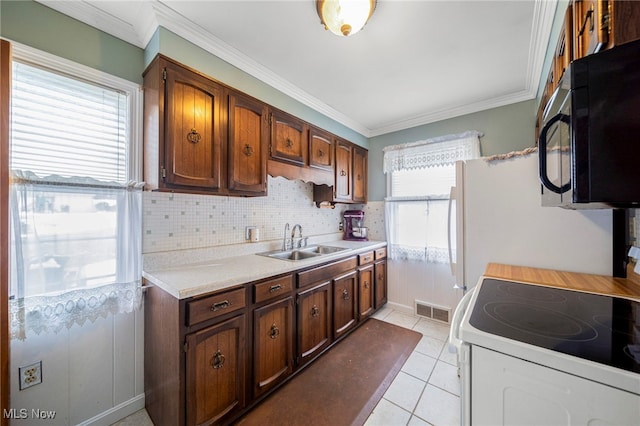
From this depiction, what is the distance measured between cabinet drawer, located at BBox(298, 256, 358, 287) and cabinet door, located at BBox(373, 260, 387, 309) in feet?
1.81

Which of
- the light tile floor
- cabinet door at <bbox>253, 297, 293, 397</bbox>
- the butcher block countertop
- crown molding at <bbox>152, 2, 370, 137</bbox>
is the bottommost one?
the light tile floor

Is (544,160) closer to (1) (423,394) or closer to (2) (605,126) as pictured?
(2) (605,126)

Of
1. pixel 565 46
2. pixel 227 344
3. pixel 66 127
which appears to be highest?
pixel 565 46

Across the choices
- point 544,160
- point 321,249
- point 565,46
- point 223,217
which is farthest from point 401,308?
point 565,46

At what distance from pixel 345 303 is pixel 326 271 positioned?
51 cm

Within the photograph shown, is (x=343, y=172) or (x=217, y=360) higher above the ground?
(x=343, y=172)

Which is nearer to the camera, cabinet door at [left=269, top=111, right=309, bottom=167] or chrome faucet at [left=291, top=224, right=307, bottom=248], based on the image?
cabinet door at [left=269, top=111, right=309, bottom=167]

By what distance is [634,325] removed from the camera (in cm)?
74

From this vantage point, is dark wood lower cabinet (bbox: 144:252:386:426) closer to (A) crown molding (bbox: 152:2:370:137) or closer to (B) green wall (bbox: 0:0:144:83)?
(B) green wall (bbox: 0:0:144:83)

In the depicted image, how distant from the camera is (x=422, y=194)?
111 inches

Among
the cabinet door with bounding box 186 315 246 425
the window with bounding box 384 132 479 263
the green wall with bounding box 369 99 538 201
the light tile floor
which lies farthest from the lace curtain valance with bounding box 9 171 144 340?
the green wall with bounding box 369 99 538 201

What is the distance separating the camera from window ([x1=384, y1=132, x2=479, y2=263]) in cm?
260

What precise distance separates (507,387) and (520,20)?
1.96m

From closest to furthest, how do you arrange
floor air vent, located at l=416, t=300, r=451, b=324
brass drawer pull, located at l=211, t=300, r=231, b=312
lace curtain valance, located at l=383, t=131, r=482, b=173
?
brass drawer pull, located at l=211, t=300, r=231, b=312
lace curtain valance, located at l=383, t=131, r=482, b=173
floor air vent, located at l=416, t=300, r=451, b=324
